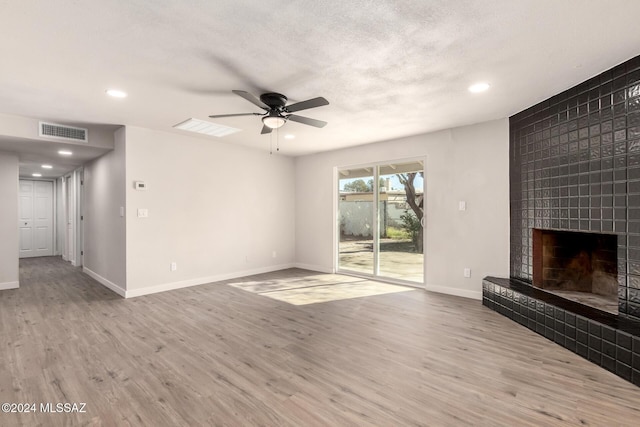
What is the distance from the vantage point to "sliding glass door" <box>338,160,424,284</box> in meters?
5.27

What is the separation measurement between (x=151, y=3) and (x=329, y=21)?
108cm

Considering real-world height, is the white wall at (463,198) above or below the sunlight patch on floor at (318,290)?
above

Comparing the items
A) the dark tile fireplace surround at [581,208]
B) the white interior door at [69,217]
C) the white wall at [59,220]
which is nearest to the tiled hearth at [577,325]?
the dark tile fireplace surround at [581,208]

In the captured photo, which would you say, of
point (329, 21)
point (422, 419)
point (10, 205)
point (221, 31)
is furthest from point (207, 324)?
point (10, 205)

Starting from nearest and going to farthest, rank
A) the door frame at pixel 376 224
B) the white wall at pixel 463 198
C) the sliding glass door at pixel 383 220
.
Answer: the white wall at pixel 463 198 → the door frame at pixel 376 224 → the sliding glass door at pixel 383 220

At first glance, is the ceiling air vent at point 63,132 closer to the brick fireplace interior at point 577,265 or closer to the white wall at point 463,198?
the white wall at point 463,198

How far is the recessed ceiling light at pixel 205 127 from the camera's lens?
4.45 meters

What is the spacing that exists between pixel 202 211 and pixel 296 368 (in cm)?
369

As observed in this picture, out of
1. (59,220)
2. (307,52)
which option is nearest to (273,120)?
(307,52)

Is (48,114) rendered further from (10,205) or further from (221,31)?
(221,31)

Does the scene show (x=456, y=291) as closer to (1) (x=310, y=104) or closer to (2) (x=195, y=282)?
(1) (x=310, y=104)

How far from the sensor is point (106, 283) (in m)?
5.22

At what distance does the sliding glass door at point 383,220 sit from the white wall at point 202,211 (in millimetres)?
1395

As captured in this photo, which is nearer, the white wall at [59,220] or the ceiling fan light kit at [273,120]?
the ceiling fan light kit at [273,120]
